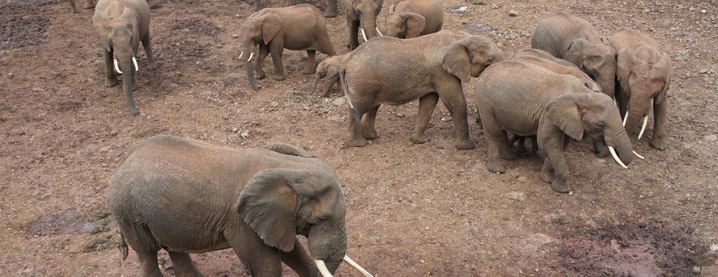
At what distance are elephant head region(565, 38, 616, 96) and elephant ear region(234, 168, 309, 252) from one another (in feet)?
18.6

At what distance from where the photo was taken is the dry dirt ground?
6652 millimetres

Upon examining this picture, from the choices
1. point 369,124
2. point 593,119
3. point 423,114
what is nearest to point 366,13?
point 369,124

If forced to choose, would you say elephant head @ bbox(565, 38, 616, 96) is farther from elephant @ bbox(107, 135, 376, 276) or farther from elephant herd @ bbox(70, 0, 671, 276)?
elephant @ bbox(107, 135, 376, 276)

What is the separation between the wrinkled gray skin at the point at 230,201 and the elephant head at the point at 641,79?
522 centimetres

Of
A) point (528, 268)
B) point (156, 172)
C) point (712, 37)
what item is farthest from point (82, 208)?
point (712, 37)

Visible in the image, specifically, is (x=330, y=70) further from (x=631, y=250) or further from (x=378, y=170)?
(x=631, y=250)

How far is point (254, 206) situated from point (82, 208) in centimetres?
375

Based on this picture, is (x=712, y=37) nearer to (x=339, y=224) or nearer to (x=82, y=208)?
(x=339, y=224)

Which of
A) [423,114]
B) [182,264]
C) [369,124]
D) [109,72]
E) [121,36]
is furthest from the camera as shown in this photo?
[109,72]

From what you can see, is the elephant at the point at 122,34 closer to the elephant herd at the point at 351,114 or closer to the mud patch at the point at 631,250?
the elephant herd at the point at 351,114

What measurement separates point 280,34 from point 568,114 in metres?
5.50

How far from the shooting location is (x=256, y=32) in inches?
424

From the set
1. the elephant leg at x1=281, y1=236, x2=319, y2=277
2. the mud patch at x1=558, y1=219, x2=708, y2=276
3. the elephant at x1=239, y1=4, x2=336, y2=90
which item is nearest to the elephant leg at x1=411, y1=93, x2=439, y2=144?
the mud patch at x1=558, y1=219, x2=708, y2=276

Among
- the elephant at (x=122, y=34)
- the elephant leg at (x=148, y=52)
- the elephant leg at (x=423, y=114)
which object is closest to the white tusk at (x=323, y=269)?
the elephant leg at (x=423, y=114)
